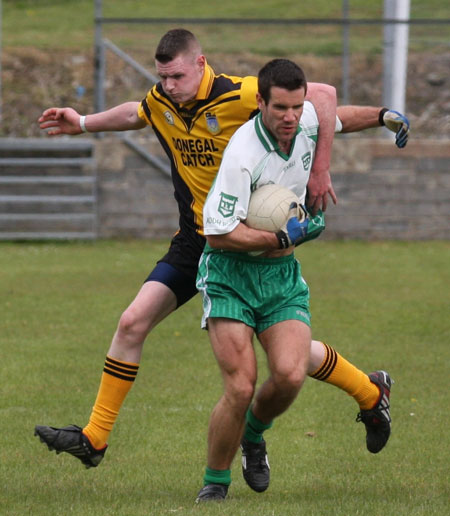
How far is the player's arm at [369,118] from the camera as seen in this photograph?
6.06 m

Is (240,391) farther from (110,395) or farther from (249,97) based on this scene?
(249,97)

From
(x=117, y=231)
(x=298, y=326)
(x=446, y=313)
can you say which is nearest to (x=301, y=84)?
(x=298, y=326)

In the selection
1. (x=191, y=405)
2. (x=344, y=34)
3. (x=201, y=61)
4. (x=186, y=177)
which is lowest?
(x=191, y=405)

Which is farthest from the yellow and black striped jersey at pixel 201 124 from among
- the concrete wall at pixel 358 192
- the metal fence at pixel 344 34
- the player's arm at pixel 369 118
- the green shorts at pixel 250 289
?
the metal fence at pixel 344 34

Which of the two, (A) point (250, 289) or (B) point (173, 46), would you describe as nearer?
(A) point (250, 289)

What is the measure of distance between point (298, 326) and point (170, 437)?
1904 mm

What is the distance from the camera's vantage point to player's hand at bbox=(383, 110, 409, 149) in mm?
5977

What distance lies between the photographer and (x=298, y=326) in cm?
564

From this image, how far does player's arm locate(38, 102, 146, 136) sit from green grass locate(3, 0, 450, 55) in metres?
11.2

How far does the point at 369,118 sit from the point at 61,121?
1.97m

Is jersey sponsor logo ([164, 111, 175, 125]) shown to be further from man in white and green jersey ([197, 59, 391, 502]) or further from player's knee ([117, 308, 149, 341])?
player's knee ([117, 308, 149, 341])

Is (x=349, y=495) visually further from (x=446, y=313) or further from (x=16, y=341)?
(x=446, y=313)

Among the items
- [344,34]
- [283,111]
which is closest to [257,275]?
[283,111]

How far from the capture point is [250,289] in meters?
5.64
